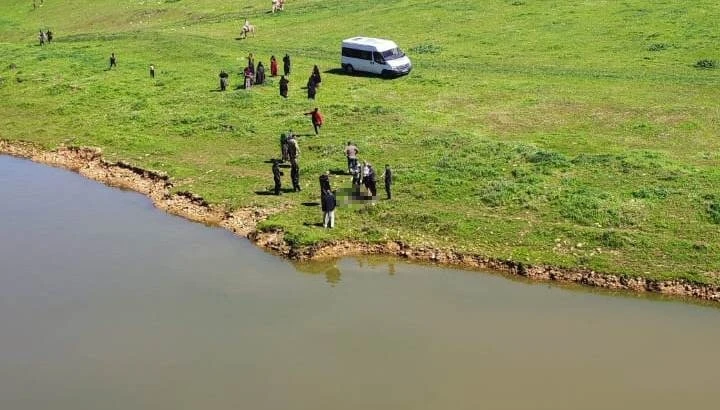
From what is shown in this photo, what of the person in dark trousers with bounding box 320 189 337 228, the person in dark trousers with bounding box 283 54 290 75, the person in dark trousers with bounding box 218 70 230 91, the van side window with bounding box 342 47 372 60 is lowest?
the person in dark trousers with bounding box 320 189 337 228

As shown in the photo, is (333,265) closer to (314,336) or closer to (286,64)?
(314,336)

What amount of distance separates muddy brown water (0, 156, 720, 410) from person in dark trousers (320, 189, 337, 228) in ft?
7.15

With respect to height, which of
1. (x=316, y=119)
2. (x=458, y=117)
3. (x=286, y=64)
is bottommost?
(x=458, y=117)

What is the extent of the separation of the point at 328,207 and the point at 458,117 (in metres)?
13.3

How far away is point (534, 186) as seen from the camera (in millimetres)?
28703

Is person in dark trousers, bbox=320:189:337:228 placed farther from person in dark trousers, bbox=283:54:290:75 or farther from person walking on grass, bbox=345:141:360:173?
person in dark trousers, bbox=283:54:290:75

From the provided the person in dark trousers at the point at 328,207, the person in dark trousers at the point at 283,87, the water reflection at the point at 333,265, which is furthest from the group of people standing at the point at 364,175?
the person in dark trousers at the point at 283,87

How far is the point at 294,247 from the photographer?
2608cm

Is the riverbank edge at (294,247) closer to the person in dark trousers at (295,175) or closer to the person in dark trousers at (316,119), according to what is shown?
the person in dark trousers at (295,175)

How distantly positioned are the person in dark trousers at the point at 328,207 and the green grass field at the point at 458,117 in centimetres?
38

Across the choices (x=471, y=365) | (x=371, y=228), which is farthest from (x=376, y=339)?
(x=371, y=228)

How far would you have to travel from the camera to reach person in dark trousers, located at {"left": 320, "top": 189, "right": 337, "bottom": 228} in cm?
2627

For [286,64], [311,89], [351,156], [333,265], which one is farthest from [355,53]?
[333,265]

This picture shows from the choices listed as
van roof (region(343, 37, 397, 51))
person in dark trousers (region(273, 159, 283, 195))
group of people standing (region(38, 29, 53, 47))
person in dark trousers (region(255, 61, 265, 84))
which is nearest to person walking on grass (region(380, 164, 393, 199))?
person in dark trousers (region(273, 159, 283, 195))
